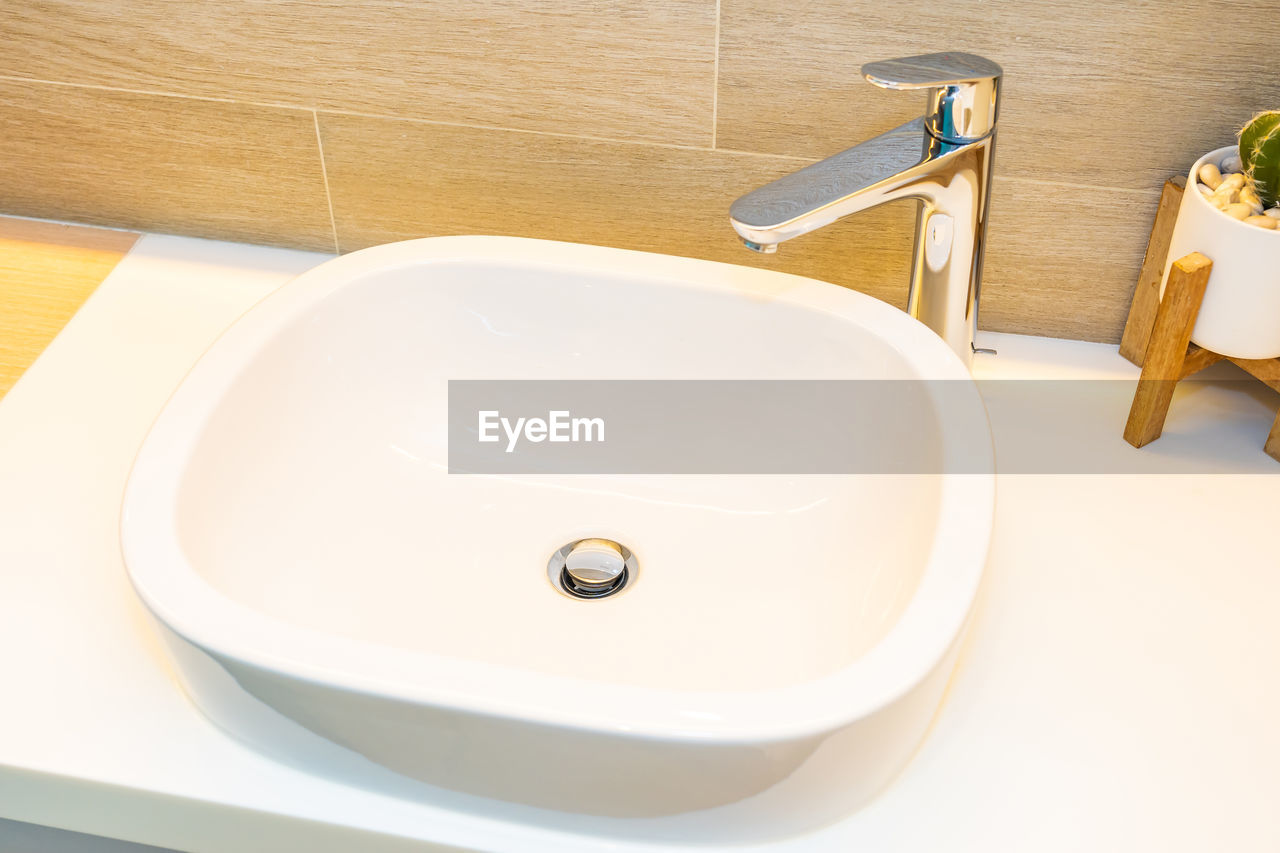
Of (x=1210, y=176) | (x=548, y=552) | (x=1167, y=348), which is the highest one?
(x=1210, y=176)

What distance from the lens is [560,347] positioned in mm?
930

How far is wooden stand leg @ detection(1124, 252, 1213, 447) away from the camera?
2.61ft

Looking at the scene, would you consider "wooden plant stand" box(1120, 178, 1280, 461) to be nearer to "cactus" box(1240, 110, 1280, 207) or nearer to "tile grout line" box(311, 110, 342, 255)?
"cactus" box(1240, 110, 1280, 207)

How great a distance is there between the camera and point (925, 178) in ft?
2.60

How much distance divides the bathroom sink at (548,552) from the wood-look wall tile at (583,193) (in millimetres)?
98

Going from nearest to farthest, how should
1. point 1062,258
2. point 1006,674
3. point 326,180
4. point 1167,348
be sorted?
point 1006,674 → point 1167,348 → point 1062,258 → point 326,180

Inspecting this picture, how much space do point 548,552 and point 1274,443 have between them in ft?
1.77

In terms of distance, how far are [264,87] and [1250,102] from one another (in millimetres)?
765

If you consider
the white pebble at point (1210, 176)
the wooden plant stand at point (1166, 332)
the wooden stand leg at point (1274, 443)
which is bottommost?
the wooden stand leg at point (1274, 443)

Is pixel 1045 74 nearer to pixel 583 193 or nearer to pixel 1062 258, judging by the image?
pixel 1062 258

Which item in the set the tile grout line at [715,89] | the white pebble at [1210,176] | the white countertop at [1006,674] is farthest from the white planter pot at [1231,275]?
the tile grout line at [715,89]

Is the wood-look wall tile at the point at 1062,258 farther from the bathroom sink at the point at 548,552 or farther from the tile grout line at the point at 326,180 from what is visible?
the tile grout line at the point at 326,180

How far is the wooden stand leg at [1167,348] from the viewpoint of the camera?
796 mm

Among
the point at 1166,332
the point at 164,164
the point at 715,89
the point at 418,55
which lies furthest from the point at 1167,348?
the point at 164,164
